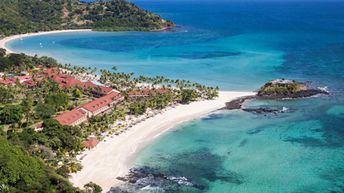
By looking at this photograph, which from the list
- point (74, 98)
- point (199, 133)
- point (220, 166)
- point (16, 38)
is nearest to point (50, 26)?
point (16, 38)

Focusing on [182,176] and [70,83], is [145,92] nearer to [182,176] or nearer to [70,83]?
[70,83]

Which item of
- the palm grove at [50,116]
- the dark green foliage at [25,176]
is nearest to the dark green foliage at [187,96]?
the palm grove at [50,116]

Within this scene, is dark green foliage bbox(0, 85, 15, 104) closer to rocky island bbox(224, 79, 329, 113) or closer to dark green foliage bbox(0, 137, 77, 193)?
dark green foliage bbox(0, 137, 77, 193)

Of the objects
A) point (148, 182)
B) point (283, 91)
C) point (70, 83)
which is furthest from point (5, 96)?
point (283, 91)

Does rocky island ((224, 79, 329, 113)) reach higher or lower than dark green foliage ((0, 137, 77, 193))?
higher

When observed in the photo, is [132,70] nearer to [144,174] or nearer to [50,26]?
[144,174]

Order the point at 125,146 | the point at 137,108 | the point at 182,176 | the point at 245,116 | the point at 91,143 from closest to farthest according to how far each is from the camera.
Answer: the point at 182,176 → the point at 91,143 → the point at 125,146 → the point at 137,108 → the point at 245,116

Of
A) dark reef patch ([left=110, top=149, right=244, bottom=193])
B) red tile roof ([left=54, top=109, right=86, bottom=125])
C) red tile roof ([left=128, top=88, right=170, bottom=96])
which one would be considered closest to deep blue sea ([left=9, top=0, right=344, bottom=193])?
dark reef patch ([left=110, top=149, right=244, bottom=193])
